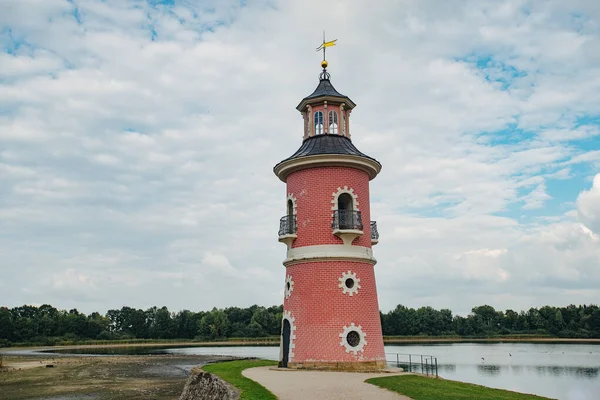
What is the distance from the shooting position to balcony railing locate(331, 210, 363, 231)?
18.9 metres

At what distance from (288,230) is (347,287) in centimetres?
305

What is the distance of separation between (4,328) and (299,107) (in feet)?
234

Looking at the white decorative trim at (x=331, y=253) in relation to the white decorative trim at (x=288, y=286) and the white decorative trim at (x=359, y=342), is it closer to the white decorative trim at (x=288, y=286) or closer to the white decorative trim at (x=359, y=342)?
the white decorative trim at (x=288, y=286)

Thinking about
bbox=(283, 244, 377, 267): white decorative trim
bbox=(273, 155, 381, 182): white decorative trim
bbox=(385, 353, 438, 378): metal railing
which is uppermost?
bbox=(273, 155, 381, 182): white decorative trim

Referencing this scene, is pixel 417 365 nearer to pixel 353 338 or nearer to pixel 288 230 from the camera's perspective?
pixel 353 338

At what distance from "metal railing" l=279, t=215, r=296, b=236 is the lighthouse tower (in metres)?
0.04

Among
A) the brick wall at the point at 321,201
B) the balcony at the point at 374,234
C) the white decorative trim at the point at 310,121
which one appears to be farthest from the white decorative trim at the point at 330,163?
the balcony at the point at 374,234

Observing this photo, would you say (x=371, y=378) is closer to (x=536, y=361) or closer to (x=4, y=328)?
(x=536, y=361)

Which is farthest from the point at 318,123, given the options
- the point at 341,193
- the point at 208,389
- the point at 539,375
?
the point at 539,375

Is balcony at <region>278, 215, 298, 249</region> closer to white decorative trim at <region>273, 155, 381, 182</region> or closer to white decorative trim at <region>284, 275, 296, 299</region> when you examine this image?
white decorative trim at <region>284, 275, 296, 299</region>

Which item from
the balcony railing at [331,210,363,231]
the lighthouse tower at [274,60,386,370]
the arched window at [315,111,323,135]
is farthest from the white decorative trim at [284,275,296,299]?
the arched window at [315,111,323,135]

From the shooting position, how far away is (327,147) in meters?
20.0

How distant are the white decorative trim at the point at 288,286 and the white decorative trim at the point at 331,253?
0.71 metres

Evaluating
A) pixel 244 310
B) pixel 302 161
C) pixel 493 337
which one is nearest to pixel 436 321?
pixel 493 337
